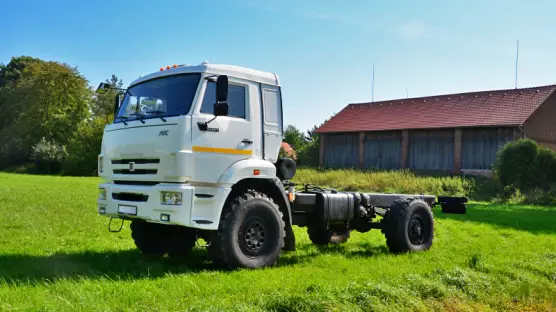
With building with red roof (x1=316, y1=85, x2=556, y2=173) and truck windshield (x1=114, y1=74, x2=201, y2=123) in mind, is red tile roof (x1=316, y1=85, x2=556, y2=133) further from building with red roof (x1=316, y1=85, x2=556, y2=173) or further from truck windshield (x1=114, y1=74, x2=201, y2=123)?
truck windshield (x1=114, y1=74, x2=201, y2=123)

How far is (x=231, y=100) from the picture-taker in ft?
27.2

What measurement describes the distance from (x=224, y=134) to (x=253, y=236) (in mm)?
1580

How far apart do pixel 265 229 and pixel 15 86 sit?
232 feet

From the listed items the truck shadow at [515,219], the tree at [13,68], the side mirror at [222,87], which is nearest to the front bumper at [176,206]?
the side mirror at [222,87]

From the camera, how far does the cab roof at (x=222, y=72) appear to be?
26.5 feet

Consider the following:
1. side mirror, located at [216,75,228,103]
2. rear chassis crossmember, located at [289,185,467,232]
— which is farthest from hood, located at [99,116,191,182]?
rear chassis crossmember, located at [289,185,467,232]

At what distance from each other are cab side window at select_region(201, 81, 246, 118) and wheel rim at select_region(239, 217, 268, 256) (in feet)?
5.35

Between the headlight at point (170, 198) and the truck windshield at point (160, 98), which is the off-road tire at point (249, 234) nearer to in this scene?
the headlight at point (170, 198)

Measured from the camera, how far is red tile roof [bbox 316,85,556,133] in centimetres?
3619

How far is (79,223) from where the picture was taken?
1300cm

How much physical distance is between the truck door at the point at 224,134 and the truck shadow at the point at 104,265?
1.53 metres

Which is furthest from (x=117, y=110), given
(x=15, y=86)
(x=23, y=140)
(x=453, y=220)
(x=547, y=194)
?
(x=15, y=86)

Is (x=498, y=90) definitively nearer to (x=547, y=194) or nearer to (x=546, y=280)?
(x=547, y=194)

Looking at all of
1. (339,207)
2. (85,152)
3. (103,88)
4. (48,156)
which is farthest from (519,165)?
(48,156)
